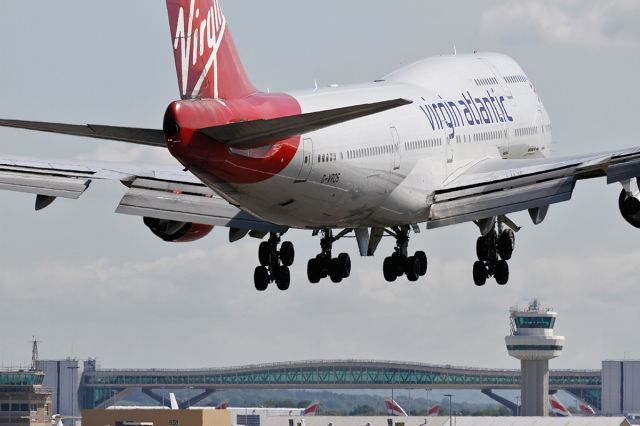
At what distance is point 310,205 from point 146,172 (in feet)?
22.1

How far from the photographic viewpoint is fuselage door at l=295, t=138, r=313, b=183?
45.8 metres

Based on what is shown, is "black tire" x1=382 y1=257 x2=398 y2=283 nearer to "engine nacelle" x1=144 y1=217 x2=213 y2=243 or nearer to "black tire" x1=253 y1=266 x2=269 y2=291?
"black tire" x1=253 y1=266 x2=269 y2=291

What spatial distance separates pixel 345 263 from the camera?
53938mm

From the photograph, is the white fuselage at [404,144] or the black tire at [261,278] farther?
the black tire at [261,278]

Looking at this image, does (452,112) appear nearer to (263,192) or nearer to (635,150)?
(635,150)

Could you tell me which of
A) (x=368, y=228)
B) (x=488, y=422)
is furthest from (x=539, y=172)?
(x=488, y=422)

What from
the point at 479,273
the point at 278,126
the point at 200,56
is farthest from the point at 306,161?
the point at 479,273

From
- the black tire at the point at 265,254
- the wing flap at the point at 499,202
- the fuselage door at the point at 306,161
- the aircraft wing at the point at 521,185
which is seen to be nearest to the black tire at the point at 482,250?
the aircraft wing at the point at 521,185

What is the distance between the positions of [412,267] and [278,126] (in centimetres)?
1419

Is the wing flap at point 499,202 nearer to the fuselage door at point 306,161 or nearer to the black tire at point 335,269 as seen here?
the black tire at point 335,269

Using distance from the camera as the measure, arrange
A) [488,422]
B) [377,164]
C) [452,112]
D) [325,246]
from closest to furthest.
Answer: [377,164]
[325,246]
[452,112]
[488,422]

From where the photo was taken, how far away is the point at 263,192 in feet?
148

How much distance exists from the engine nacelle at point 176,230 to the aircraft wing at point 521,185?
773 centimetres

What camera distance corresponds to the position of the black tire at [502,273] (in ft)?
185
